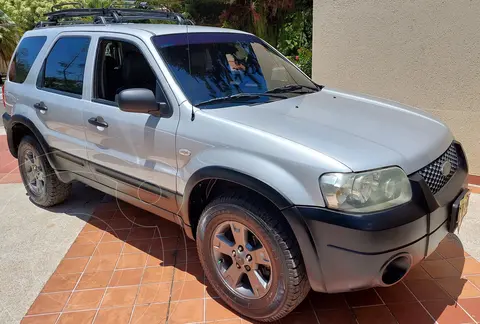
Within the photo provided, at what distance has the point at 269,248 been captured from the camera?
7.83ft

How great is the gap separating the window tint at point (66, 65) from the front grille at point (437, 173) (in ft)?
9.32

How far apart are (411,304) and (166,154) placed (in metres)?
1.95

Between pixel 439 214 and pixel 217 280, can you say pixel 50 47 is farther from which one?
pixel 439 214

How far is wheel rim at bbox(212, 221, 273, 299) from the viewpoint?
8.29 ft

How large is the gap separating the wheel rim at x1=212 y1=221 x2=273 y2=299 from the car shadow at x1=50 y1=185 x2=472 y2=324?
0.25 metres

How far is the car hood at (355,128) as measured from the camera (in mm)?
2250

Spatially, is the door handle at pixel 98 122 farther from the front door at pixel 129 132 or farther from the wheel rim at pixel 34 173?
the wheel rim at pixel 34 173

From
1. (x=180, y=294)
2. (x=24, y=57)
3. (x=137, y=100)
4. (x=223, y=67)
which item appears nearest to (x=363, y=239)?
(x=180, y=294)

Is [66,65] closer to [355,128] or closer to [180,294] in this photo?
[180,294]

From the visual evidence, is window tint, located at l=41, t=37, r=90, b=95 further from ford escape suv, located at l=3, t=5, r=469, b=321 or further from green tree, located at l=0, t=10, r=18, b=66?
green tree, located at l=0, t=10, r=18, b=66

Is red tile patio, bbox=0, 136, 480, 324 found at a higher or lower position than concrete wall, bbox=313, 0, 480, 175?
lower

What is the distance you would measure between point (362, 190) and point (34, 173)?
3.84 metres

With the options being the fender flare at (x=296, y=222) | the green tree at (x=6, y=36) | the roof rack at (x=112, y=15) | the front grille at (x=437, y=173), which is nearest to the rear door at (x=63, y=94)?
the roof rack at (x=112, y=15)

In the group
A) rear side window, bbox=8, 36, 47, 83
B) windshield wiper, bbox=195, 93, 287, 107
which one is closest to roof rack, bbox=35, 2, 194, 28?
rear side window, bbox=8, 36, 47, 83
